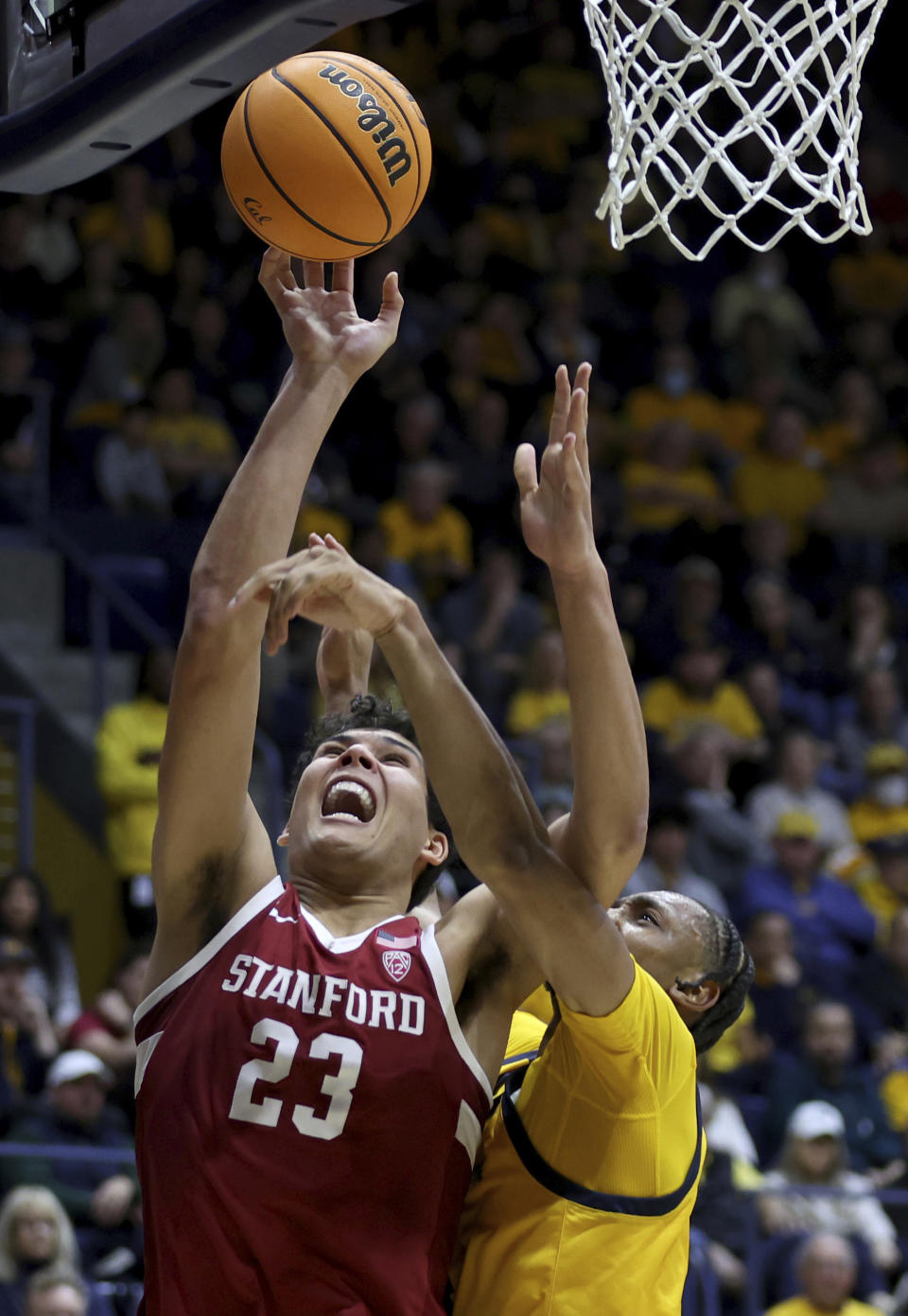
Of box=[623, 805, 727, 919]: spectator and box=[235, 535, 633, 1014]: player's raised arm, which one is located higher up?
box=[235, 535, 633, 1014]: player's raised arm

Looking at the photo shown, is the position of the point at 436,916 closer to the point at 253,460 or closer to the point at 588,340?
the point at 253,460

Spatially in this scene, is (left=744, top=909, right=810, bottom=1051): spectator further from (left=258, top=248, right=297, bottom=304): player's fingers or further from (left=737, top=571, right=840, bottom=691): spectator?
(left=258, top=248, right=297, bottom=304): player's fingers

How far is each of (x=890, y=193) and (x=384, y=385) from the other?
4.74 metres

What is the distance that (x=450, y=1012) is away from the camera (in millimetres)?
3088

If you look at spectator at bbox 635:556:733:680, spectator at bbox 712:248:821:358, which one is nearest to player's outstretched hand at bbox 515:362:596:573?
spectator at bbox 635:556:733:680

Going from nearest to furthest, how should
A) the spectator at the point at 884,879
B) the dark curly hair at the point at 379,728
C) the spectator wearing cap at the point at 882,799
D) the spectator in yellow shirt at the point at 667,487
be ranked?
1. the dark curly hair at the point at 379,728
2. the spectator at the point at 884,879
3. the spectator wearing cap at the point at 882,799
4. the spectator in yellow shirt at the point at 667,487

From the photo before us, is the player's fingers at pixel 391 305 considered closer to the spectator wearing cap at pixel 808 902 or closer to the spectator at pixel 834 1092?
the spectator at pixel 834 1092

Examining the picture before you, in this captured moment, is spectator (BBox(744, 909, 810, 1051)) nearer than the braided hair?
No

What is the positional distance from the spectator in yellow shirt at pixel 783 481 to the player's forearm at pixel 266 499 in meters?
8.27

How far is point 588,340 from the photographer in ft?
37.6

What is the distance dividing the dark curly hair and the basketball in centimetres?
81

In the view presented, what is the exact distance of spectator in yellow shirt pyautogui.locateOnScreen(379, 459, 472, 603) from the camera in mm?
9430

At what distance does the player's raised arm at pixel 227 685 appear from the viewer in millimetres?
2963

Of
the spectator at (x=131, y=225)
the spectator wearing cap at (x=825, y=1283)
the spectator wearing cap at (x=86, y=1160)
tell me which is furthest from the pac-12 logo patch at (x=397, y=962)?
the spectator at (x=131, y=225)
